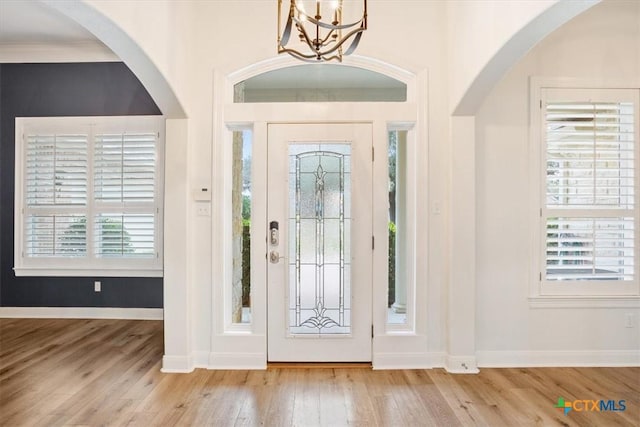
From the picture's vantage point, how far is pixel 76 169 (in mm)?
4797

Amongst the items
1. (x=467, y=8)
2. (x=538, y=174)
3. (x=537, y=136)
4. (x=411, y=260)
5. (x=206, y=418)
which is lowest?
(x=206, y=418)

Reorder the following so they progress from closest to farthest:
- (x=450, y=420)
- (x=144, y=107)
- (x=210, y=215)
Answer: (x=450, y=420) → (x=210, y=215) → (x=144, y=107)

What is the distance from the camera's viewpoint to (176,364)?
10.6 ft

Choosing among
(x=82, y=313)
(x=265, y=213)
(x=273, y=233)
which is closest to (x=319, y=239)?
(x=273, y=233)

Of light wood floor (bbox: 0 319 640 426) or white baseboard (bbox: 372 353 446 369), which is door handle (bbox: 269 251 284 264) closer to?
light wood floor (bbox: 0 319 640 426)

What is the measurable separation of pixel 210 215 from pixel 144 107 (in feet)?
7.61

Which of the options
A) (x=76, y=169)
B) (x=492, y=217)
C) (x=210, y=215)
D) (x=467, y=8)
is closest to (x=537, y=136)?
(x=492, y=217)

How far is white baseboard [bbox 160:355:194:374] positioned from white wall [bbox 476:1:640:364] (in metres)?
2.55

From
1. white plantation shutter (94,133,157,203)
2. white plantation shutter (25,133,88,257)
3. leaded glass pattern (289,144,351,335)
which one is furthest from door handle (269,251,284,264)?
white plantation shutter (25,133,88,257)

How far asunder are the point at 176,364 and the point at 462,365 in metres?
2.44

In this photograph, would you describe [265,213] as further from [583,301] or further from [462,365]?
[583,301]

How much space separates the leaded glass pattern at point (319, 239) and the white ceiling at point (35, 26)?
2.93m

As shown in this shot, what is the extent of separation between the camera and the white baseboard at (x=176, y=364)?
3.23m

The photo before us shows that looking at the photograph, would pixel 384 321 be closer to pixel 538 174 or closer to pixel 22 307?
pixel 538 174
